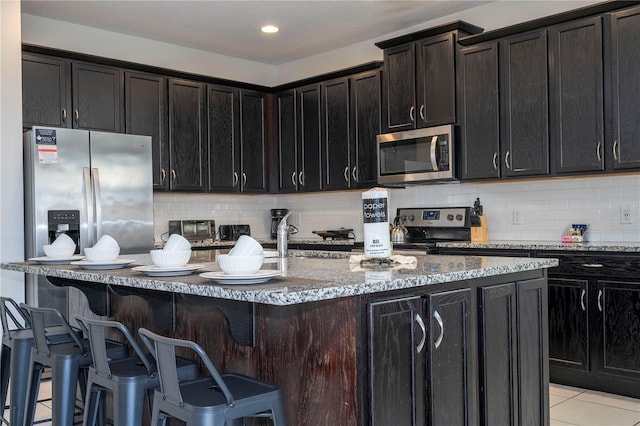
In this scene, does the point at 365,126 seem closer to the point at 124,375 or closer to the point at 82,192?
the point at 82,192

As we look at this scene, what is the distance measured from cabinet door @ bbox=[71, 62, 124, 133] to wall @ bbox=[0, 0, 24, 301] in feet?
2.01

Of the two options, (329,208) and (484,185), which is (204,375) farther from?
(329,208)

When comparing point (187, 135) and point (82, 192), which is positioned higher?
point (187, 135)

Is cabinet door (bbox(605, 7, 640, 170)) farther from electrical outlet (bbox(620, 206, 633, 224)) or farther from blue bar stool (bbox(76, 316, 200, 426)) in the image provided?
blue bar stool (bbox(76, 316, 200, 426))

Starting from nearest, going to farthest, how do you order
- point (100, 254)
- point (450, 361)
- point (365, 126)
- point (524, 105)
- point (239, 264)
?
point (239, 264) < point (450, 361) < point (100, 254) < point (524, 105) < point (365, 126)

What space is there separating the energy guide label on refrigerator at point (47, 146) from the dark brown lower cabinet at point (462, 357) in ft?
10.5

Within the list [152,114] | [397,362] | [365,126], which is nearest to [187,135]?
[152,114]

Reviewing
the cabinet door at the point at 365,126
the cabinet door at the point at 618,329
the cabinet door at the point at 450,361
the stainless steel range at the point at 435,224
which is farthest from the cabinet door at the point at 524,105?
the cabinet door at the point at 450,361

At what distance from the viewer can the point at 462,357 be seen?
2.29 m

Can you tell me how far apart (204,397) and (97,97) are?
3.76 metres

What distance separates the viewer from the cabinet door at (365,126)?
5418mm

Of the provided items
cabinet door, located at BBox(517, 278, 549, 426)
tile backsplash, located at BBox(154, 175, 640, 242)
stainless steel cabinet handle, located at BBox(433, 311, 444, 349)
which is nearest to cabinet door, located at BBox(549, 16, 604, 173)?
tile backsplash, located at BBox(154, 175, 640, 242)

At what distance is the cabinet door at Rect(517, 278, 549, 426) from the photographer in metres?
2.59

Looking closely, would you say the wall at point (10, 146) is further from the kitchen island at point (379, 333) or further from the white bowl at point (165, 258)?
the white bowl at point (165, 258)
